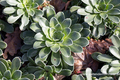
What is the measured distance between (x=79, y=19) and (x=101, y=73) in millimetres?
1129

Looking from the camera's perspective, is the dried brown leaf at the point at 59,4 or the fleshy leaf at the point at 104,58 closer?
the fleshy leaf at the point at 104,58

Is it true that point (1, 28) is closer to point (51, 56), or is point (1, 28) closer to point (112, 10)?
point (51, 56)

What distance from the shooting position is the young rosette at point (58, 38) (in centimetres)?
246

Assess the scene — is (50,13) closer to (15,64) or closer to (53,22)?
(53,22)

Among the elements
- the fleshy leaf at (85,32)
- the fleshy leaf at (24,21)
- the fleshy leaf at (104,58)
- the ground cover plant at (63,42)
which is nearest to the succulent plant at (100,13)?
the ground cover plant at (63,42)

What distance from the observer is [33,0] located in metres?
2.77

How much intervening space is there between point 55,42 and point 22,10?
35.7 inches

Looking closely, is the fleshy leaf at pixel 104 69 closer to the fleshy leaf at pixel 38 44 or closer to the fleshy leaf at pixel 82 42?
the fleshy leaf at pixel 82 42

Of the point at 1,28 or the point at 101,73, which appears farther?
the point at 1,28

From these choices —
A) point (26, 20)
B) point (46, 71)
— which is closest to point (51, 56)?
point (46, 71)

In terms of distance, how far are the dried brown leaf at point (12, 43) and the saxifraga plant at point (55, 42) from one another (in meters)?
0.50

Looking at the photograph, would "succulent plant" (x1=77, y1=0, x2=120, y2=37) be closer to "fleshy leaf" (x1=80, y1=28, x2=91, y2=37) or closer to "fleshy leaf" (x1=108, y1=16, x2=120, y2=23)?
"fleshy leaf" (x1=108, y1=16, x2=120, y2=23)

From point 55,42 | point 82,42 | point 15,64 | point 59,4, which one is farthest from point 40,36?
point 59,4

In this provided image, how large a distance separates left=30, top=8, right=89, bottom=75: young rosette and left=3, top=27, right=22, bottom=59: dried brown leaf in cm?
74
